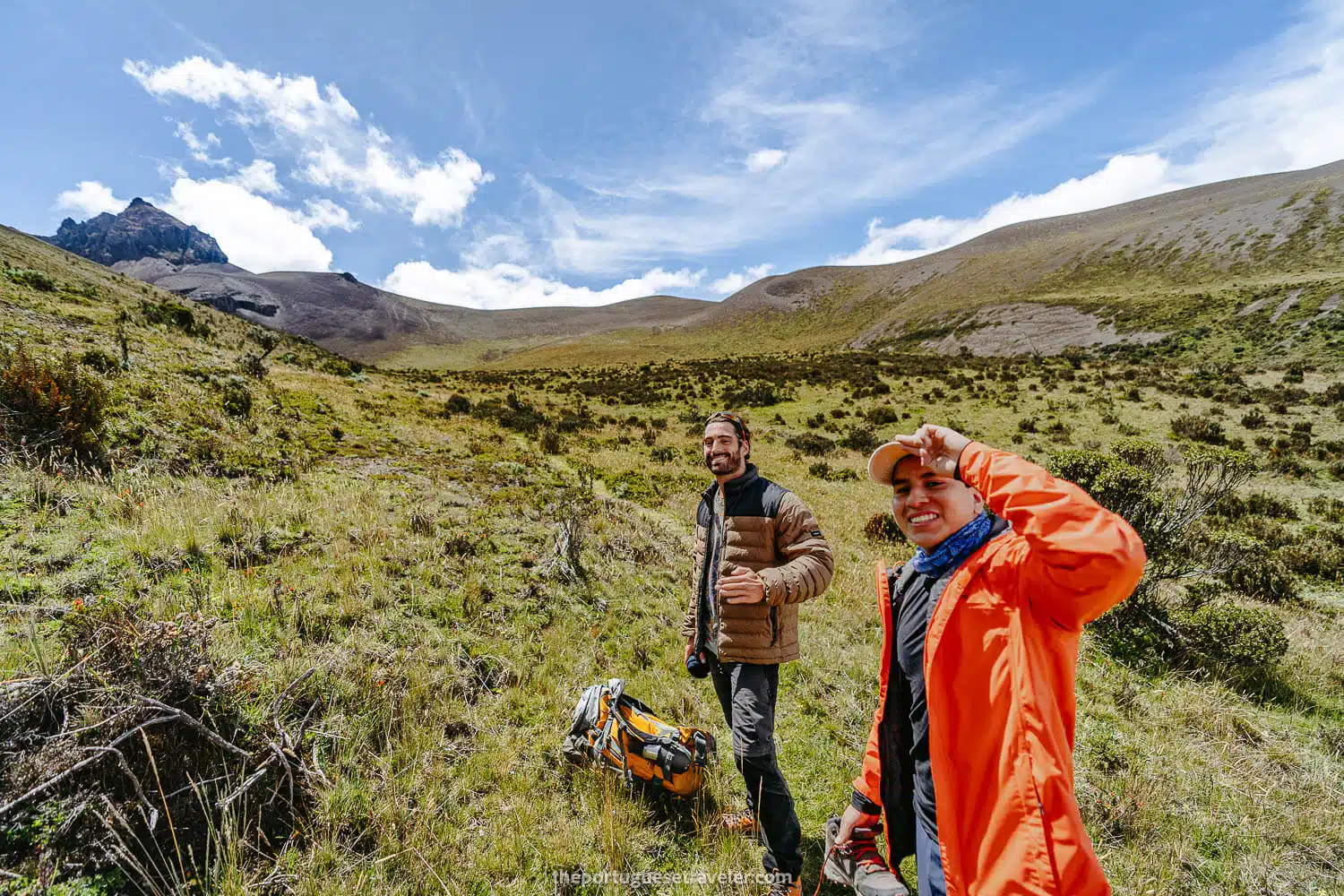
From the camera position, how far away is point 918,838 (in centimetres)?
211

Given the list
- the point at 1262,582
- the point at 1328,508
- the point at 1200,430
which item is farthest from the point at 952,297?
the point at 1262,582

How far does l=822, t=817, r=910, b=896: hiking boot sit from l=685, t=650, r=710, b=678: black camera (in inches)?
44.7

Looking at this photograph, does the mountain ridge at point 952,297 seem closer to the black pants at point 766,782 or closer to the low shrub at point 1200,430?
the low shrub at point 1200,430

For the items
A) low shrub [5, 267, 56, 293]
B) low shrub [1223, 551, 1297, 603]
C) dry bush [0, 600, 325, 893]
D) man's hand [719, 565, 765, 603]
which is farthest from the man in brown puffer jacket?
low shrub [5, 267, 56, 293]

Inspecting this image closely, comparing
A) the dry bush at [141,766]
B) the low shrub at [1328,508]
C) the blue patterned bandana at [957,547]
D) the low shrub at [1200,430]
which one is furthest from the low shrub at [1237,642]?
the low shrub at [1200,430]

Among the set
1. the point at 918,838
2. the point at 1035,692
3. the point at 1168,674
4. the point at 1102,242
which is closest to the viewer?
the point at 1035,692

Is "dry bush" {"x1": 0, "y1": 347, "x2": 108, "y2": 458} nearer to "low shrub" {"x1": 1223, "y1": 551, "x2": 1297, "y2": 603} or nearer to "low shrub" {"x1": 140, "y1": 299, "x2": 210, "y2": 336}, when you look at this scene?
"low shrub" {"x1": 1223, "y1": 551, "x2": 1297, "y2": 603}

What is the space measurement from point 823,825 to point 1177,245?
9884cm

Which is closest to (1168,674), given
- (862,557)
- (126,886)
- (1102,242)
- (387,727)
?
(862,557)

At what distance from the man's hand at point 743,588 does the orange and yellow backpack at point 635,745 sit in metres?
1.46

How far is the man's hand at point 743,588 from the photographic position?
104 inches

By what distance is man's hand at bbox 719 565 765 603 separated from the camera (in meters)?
2.63

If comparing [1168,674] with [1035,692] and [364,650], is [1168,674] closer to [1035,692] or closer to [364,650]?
[1035,692]

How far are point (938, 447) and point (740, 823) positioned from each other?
2.81 metres
